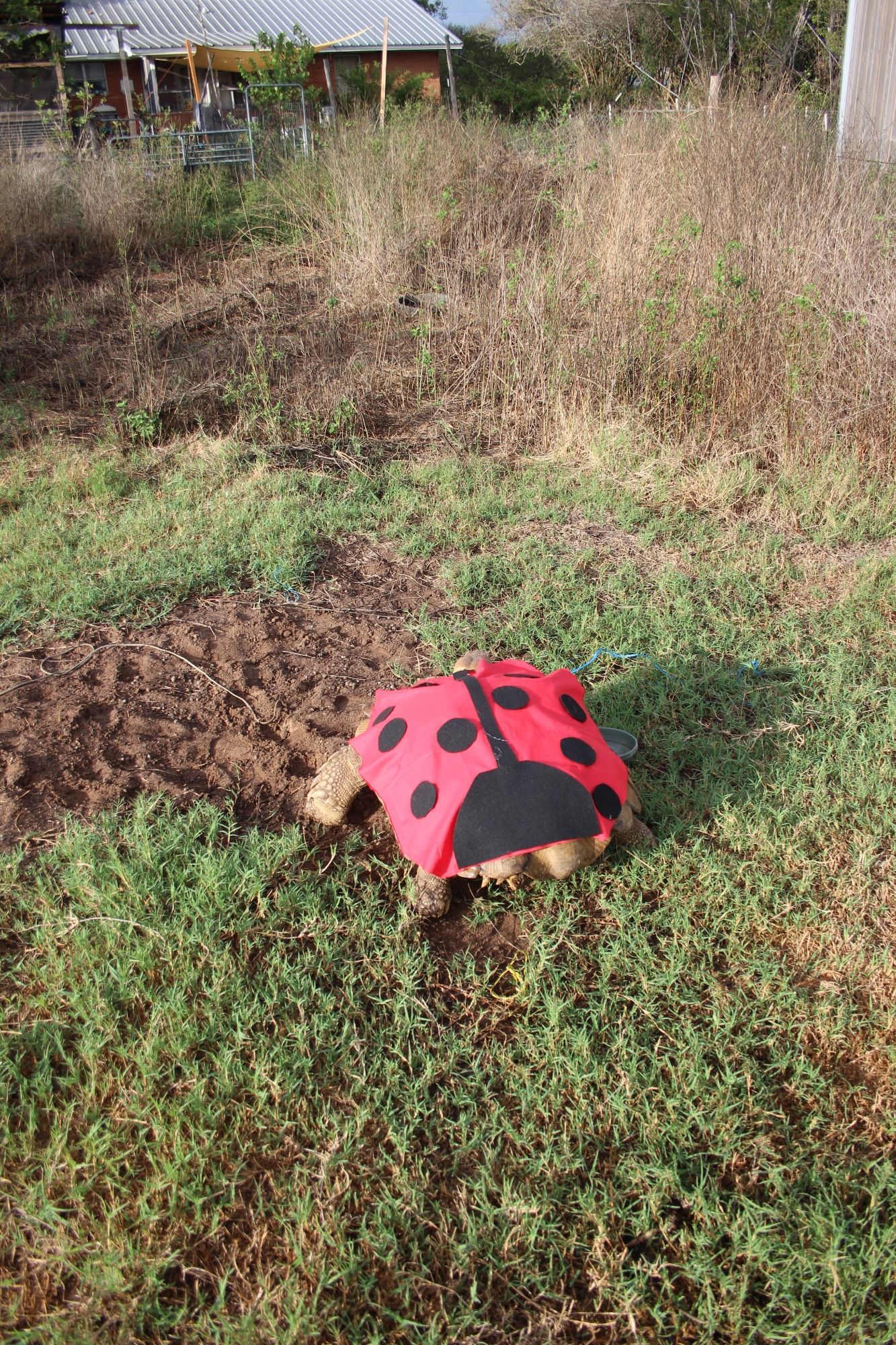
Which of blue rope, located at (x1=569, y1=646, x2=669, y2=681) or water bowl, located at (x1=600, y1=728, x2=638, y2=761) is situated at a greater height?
blue rope, located at (x1=569, y1=646, x2=669, y2=681)

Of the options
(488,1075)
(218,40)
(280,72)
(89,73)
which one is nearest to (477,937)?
(488,1075)

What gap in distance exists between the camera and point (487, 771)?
7.12 feet

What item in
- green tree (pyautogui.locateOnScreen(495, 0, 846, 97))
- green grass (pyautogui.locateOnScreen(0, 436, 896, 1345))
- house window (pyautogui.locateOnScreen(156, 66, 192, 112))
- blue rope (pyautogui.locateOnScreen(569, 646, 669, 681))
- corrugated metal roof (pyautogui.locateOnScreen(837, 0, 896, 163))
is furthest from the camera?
house window (pyautogui.locateOnScreen(156, 66, 192, 112))

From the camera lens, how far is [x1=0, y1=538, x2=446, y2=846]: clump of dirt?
264 centimetres

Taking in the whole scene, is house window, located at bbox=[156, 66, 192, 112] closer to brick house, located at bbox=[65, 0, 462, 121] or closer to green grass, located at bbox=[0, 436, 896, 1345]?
brick house, located at bbox=[65, 0, 462, 121]

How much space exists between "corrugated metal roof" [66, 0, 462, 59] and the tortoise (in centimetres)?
2286

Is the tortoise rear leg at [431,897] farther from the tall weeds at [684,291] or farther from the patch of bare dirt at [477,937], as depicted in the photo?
the tall weeds at [684,291]

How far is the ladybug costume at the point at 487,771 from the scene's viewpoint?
83.7 inches

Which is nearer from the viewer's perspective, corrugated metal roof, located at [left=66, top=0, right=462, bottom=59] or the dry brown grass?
the dry brown grass

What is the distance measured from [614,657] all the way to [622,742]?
24.6 inches

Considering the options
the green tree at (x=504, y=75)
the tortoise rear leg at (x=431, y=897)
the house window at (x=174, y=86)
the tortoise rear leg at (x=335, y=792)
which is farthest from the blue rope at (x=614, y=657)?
the house window at (x=174, y=86)

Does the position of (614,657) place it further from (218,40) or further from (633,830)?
(218,40)

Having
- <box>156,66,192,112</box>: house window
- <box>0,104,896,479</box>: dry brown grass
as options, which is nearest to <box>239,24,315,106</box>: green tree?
<box>0,104,896,479</box>: dry brown grass

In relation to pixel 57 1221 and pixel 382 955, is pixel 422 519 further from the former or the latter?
pixel 57 1221
